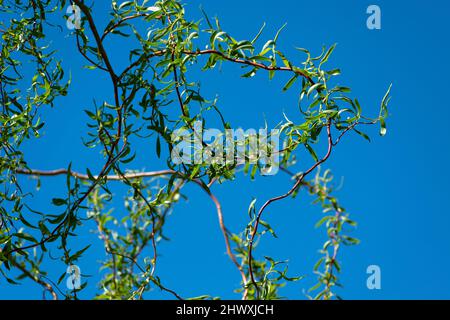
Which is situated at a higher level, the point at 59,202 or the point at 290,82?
the point at 290,82

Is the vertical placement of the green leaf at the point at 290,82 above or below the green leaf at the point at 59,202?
above

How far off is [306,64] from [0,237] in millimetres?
706

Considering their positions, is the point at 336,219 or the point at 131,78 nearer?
the point at 131,78

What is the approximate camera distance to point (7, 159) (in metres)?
1.35

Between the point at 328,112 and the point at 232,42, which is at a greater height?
the point at 232,42

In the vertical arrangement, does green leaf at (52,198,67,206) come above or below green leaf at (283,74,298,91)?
below

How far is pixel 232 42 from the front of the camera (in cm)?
120

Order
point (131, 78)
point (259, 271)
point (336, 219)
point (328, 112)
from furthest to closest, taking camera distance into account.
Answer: point (259, 271) → point (336, 219) → point (131, 78) → point (328, 112)

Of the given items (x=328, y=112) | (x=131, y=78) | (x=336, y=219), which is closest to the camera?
(x=328, y=112)
